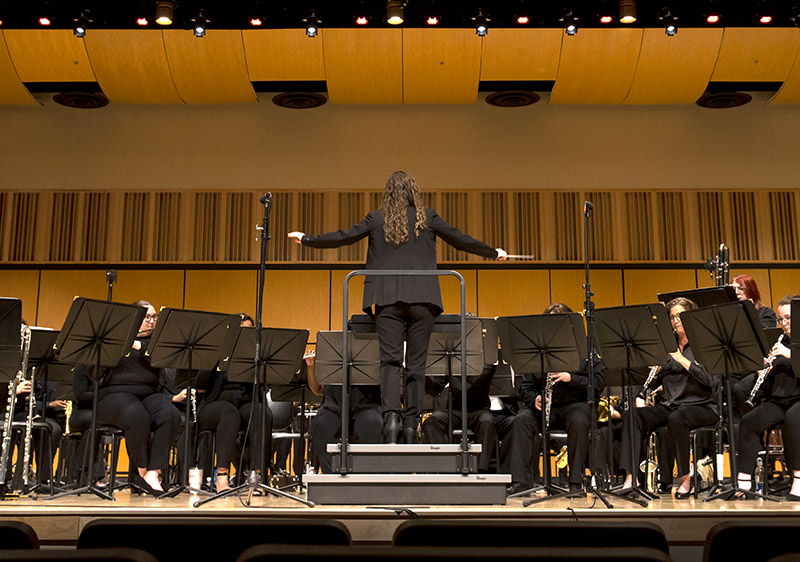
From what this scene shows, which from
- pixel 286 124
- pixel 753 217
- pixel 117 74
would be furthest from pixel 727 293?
pixel 117 74

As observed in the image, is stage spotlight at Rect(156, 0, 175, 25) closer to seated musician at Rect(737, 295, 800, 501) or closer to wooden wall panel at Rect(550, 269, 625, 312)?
wooden wall panel at Rect(550, 269, 625, 312)

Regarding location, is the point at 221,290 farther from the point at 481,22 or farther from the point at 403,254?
the point at 403,254

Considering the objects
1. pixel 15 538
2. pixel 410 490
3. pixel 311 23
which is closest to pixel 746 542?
pixel 15 538

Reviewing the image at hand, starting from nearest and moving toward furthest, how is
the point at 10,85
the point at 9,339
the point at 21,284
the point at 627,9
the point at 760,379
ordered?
the point at 9,339 → the point at 760,379 → the point at 627,9 → the point at 10,85 → the point at 21,284

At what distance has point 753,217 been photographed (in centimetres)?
982

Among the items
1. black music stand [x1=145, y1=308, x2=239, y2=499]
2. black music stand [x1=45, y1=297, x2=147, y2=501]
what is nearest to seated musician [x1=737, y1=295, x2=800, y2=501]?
black music stand [x1=145, y1=308, x2=239, y2=499]

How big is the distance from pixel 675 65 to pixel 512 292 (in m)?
3.13

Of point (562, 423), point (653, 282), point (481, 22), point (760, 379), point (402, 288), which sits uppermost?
point (481, 22)

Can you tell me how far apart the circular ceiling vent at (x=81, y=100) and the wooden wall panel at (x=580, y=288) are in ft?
19.4

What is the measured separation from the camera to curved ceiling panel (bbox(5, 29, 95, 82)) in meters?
8.83

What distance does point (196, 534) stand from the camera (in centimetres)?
187

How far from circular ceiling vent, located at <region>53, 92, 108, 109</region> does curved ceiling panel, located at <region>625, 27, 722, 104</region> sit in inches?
251

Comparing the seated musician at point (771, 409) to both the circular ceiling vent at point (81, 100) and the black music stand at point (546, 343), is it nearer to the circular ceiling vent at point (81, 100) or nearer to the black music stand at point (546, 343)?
the black music stand at point (546, 343)

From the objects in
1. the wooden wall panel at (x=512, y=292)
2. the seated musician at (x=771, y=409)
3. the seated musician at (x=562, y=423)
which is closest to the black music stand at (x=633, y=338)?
the seated musician at (x=562, y=423)
